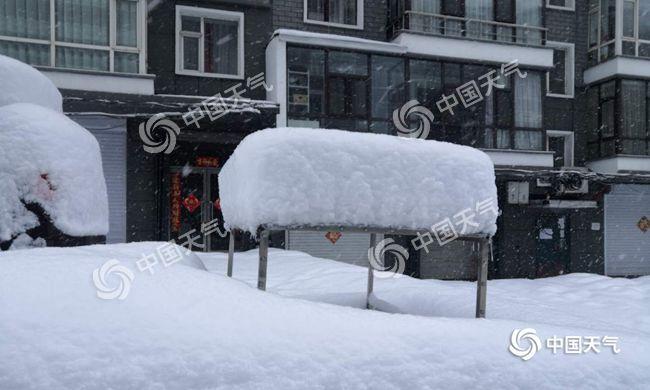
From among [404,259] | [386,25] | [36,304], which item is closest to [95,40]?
[386,25]

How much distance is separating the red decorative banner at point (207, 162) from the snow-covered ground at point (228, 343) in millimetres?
11192

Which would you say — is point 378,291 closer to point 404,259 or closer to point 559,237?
point 404,259

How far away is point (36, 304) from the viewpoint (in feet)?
6.77

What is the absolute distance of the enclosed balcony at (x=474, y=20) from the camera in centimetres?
1547

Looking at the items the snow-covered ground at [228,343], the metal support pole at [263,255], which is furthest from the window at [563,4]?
the metal support pole at [263,255]

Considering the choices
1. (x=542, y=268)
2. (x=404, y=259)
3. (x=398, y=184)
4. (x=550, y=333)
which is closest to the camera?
(x=550, y=333)

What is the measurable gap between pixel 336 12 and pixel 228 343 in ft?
49.2

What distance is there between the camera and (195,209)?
1391 centimetres

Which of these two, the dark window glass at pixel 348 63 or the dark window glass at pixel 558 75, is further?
the dark window glass at pixel 558 75

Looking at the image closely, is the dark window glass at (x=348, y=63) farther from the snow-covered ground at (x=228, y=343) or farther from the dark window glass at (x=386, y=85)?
the snow-covered ground at (x=228, y=343)

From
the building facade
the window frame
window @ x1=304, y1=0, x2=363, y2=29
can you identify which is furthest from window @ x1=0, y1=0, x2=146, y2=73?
the window frame

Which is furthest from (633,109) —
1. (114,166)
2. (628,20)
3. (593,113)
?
(114,166)

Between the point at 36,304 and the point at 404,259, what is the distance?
15489 millimetres

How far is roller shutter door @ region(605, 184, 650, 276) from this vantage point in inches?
747
